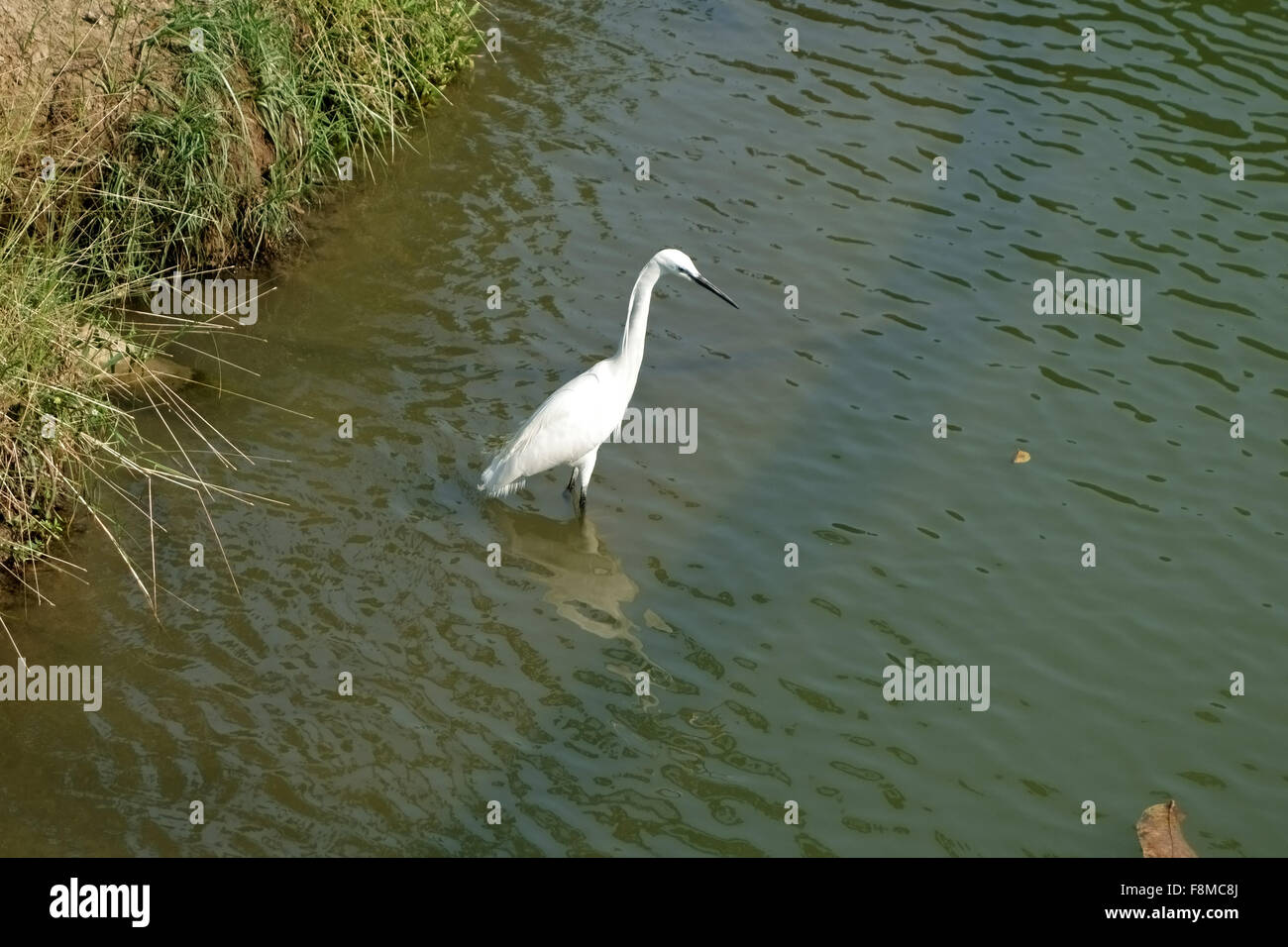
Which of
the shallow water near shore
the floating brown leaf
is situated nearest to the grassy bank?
the shallow water near shore

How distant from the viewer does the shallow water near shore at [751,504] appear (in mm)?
5449

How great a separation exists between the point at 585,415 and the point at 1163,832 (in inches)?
128

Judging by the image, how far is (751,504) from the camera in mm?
6953

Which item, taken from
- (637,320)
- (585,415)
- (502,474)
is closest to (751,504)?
(585,415)

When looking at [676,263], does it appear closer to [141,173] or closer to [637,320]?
[637,320]

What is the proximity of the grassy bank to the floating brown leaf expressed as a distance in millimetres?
4426

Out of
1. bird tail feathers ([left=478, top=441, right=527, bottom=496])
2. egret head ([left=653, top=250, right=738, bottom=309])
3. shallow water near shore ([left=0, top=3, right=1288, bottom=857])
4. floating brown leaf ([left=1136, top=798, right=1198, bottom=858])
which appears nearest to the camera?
floating brown leaf ([left=1136, top=798, right=1198, bottom=858])

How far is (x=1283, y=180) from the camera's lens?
9133mm

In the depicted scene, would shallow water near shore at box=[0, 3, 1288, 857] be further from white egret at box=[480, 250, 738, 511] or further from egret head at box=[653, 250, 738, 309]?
egret head at box=[653, 250, 738, 309]

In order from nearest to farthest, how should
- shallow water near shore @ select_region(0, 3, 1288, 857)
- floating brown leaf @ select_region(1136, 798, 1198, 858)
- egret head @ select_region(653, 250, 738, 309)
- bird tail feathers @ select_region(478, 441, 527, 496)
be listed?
floating brown leaf @ select_region(1136, 798, 1198, 858) → shallow water near shore @ select_region(0, 3, 1288, 857) → egret head @ select_region(653, 250, 738, 309) → bird tail feathers @ select_region(478, 441, 527, 496)

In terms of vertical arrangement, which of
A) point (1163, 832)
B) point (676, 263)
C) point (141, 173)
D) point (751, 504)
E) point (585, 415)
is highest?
point (141, 173)

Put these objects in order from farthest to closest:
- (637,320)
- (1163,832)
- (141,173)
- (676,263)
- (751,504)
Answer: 1. (141,173)
2. (751,504)
3. (637,320)
4. (676,263)
5. (1163,832)

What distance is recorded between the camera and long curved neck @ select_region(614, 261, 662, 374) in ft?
22.3

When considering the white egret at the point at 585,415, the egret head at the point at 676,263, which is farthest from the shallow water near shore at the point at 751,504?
the egret head at the point at 676,263
